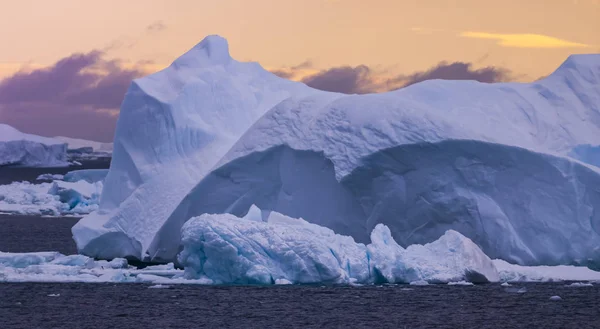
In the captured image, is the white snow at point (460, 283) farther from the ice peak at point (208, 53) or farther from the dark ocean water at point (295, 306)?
the ice peak at point (208, 53)

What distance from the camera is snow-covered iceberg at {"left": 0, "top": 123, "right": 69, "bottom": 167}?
6656cm

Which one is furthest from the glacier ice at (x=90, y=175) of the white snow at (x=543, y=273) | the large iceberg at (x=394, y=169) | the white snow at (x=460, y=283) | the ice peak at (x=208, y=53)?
the white snow at (x=460, y=283)

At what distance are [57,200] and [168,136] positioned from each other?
58.8 feet

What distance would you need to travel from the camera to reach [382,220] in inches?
690

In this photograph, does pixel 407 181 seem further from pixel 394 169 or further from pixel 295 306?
pixel 295 306

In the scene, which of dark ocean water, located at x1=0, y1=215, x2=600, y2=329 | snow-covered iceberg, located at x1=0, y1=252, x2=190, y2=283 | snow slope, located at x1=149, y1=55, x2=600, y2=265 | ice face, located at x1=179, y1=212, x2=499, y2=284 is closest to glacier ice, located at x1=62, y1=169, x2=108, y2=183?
snow-covered iceberg, located at x1=0, y1=252, x2=190, y2=283

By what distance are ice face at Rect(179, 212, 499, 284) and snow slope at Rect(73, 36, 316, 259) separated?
3.94 metres

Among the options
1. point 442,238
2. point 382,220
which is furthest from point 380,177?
point 442,238

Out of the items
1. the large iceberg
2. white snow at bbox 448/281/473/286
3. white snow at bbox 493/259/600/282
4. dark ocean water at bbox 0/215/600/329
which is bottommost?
white snow at bbox 493/259/600/282

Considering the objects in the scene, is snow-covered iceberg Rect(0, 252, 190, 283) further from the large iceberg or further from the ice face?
the large iceberg

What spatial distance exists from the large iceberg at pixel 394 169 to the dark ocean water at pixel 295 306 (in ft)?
5.86

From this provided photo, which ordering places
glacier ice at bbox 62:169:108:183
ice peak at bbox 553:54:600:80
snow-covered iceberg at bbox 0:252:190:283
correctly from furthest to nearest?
glacier ice at bbox 62:169:108:183 < ice peak at bbox 553:54:600:80 < snow-covered iceberg at bbox 0:252:190:283

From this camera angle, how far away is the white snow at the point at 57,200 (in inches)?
1436

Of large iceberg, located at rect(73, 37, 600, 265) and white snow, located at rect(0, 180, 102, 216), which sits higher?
large iceberg, located at rect(73, 37, 600, 265)
